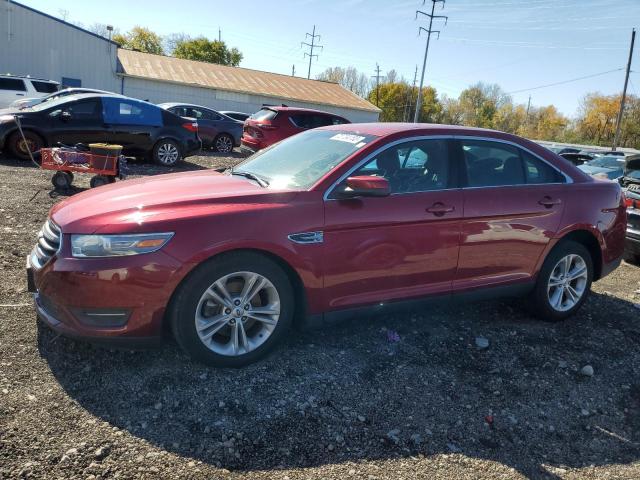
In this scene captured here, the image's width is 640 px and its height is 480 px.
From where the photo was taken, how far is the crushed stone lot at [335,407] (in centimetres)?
256

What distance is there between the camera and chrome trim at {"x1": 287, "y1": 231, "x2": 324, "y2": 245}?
3.27 meters

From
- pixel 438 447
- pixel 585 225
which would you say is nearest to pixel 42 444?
pixel 438 447

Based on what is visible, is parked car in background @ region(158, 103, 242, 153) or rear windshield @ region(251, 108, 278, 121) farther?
parked car in background @ region(158, 103, 242, 153)

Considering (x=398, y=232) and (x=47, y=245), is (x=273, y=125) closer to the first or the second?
(x=398, y=232)

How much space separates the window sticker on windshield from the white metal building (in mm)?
28616

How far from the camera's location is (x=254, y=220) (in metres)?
3.16

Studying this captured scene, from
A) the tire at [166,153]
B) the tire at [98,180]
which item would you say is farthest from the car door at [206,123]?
the tire at [98,180]

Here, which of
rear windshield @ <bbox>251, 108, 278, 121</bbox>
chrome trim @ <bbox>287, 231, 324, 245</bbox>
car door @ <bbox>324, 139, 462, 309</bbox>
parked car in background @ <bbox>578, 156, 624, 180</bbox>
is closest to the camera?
chrome trim @ <bbox>287, 231, 324, 245</bbox>

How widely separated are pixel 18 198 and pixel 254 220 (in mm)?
5849

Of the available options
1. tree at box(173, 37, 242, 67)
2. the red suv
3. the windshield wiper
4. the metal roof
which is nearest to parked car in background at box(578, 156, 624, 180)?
the red suv

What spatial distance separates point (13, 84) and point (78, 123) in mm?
9327

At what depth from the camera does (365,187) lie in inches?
132

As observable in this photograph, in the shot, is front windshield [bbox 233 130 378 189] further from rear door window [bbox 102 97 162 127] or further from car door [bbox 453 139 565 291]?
rear door window [bbox 102 97 162 127]

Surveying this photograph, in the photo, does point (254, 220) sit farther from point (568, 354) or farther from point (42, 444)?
point (568, 354)
